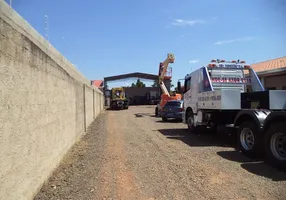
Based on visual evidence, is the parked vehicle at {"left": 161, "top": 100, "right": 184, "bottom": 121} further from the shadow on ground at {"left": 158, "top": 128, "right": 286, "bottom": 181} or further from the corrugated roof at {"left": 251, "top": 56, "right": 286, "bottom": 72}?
the shadow on ground at {"left": 158, "top": 128, "right": 286, "bottom": 181}

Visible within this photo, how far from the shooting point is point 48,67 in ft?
21.0

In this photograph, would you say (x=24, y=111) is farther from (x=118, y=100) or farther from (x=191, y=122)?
(x=118, y=100)

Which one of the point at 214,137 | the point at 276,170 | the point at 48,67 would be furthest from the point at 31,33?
the point at 214,137

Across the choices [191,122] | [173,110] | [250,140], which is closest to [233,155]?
[250,140]

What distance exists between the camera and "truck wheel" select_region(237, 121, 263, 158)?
27.4 ft

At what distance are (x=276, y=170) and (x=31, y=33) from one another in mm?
6081

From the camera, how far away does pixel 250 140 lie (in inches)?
353

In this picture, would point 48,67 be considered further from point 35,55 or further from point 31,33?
point 35,55

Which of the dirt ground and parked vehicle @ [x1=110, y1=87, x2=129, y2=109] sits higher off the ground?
parked vehicle @ [x1=110, y1=87, x2=129, y2=109]

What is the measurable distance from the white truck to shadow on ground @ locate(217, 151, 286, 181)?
7.9 inches

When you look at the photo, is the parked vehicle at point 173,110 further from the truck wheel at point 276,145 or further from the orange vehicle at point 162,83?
the truck wheel at point 276,145

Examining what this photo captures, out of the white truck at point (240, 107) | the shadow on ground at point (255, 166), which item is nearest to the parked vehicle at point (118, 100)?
the white truck at point (240, 107)

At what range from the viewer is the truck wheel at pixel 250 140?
8.34 metres

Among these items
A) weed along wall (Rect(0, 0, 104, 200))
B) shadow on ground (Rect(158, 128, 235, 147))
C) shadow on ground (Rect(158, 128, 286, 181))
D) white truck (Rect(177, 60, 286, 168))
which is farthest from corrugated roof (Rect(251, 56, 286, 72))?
weed along wall (Rect(0, 0, 104, 200))
